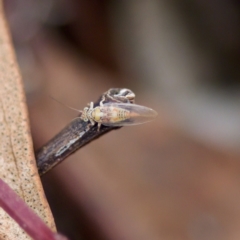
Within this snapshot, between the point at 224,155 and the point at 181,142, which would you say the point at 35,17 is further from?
the point at 224,155

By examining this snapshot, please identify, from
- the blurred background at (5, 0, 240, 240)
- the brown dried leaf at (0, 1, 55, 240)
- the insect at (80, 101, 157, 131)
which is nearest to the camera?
the brown dried leaf at (0, 1, 55, 240)

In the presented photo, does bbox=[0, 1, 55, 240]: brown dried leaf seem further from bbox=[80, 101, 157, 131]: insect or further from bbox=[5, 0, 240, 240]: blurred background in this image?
bbox=[5, 0, 240, 240]: blurred background

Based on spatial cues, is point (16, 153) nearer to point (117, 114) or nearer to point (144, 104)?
point (117, 114)

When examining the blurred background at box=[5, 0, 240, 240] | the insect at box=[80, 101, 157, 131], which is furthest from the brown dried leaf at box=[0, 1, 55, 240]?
the blurred background at box=[5, 0, 240, 240]

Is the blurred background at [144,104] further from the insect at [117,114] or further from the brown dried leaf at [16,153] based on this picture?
the brown dried leaf at [16,153]

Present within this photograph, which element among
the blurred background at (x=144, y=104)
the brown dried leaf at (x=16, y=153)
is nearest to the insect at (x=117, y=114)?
the brown dried leaf at (x=16, y=153)
